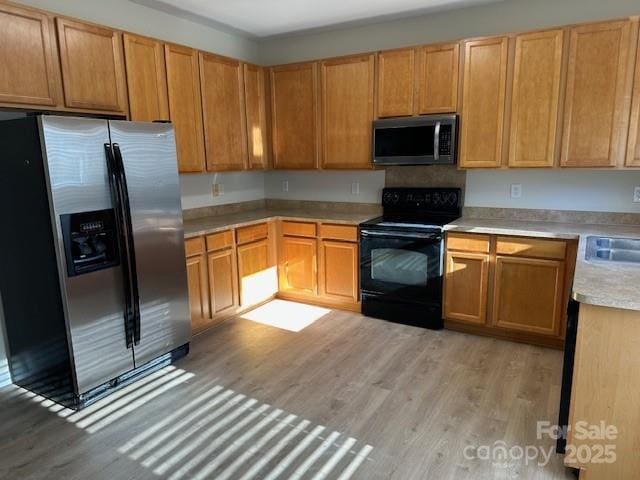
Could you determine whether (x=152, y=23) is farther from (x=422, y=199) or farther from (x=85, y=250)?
(x=422, y=199)

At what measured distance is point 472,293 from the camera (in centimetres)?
342

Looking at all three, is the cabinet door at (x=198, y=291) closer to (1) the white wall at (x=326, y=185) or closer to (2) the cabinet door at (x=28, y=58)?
(2) the cabinet door at (x=28, y=58)

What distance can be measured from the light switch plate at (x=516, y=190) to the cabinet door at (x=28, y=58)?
11.2 feet

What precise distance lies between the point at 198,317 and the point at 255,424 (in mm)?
1310

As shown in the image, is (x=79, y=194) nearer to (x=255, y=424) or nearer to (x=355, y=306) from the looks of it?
(x=255, y=424)

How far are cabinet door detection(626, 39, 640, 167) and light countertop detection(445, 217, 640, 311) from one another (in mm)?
509

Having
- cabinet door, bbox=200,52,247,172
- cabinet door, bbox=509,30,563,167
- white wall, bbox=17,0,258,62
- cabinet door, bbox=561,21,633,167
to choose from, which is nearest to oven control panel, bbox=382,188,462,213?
cabinet door, bbox=509,30,563,167

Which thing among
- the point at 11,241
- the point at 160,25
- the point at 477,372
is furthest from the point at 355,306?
the point at 160,25

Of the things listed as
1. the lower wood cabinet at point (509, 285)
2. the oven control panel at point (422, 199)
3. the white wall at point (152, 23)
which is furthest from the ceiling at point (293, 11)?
the lower wood cabinet at point (509, 285)

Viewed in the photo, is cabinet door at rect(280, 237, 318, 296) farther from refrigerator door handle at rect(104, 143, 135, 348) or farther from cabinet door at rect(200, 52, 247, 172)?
refrigerator door handle at rect(104, 143, 135, 348)

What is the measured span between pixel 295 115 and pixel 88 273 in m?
2.51

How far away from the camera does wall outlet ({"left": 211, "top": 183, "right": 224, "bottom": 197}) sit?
426 centimetres

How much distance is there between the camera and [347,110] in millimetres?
3969

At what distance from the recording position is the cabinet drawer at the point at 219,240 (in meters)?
3.51
